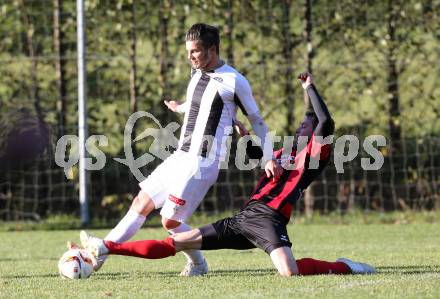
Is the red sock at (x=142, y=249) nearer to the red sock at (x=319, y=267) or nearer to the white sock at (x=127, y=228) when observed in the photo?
the white sock at (x=127, y=228)

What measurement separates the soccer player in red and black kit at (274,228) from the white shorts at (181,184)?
0.64 feet

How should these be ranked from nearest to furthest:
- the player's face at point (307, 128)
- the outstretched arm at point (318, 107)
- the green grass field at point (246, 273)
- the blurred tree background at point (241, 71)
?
1. the green grass field at point (246, 273)
2. the outstretched arm at point (318, 107)
3. the player's face at point (307, 128)
4. the blurred tree background at point (241, 71)

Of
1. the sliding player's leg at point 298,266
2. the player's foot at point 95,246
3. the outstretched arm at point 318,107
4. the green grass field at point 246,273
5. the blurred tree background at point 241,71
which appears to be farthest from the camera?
the blurred tree background at point 241,71

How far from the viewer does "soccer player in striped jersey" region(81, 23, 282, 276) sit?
22.8ft

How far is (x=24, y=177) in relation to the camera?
1388 centimetres

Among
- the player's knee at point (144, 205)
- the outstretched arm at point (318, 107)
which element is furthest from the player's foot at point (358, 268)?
the player's knee at point (144, 205)

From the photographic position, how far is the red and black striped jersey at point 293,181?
23.4 feet

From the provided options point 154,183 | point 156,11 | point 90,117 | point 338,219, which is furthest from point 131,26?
point 154,183

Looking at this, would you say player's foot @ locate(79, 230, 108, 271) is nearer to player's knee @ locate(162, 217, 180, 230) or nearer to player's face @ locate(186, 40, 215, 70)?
player's knee @ locate(162, 217, 180, 230)

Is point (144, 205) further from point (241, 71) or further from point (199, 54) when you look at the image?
point (241, 71)

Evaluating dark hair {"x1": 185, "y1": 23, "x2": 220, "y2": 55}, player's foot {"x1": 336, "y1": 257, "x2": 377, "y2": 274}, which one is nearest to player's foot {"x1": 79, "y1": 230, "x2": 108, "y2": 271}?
dark hair {"x1": 185, "y1": 23, "x2": 220, "y2": 55}

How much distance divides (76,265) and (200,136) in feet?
4.14

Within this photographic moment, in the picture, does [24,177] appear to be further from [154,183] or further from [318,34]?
[154,183]

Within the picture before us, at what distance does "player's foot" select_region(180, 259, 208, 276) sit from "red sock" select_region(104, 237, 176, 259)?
0.46 metres
